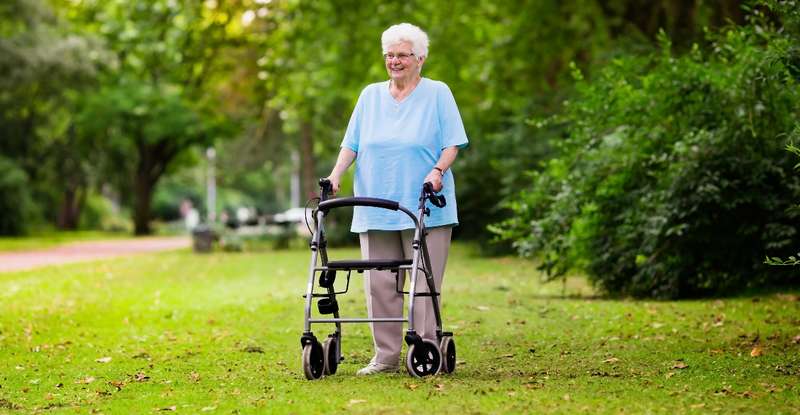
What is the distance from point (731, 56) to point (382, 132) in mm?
7490

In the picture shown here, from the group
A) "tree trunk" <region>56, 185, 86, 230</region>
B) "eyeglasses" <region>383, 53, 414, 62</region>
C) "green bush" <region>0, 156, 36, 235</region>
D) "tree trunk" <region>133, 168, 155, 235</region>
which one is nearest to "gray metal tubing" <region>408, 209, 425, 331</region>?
"eyeglasses" <region>383, 53, 414, 62</region>

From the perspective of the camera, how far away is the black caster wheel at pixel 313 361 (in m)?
7.20

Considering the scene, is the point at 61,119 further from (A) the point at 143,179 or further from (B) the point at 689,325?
(B) the point at 689,325

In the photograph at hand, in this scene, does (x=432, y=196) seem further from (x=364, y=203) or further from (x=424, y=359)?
(x=424, y=359)

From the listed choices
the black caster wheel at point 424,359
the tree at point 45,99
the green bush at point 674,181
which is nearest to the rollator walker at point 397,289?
the black caster wheel at point 424,359

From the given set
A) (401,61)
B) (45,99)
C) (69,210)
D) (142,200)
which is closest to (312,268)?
(401,61)

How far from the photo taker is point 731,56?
1386cm

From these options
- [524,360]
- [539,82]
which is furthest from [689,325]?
[539,82]

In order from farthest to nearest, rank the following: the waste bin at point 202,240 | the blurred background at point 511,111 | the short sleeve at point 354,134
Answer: the waste bin at point 202,240 < the blurred background at point 511,111 < the short sleeve at point 354,134

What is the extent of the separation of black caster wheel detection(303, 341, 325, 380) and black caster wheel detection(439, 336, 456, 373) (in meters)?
0.69

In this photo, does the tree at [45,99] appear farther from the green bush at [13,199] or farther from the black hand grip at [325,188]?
the black hand grip at [325,188]

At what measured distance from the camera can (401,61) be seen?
7297mm

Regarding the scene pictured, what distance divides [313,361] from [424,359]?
2.07ft

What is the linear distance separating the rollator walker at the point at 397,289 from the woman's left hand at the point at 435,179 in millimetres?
51
